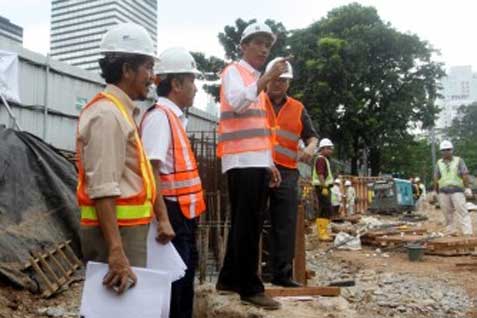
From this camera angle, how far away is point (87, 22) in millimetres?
17969

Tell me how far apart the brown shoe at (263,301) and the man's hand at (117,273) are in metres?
1.61

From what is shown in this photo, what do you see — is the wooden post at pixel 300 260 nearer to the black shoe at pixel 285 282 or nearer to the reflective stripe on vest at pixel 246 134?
the black shoe at pixel 285 282

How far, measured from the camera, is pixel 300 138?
4488mm

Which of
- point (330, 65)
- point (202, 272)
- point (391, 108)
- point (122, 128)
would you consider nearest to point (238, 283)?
point (122, 128)

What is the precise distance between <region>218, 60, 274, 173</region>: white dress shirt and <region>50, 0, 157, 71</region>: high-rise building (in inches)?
357

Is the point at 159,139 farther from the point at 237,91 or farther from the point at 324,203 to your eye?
the point at 324,203

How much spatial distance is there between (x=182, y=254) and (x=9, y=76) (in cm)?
902

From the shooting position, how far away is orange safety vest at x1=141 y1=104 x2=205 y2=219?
2.79 m

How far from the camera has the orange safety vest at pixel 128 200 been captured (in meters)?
2.17

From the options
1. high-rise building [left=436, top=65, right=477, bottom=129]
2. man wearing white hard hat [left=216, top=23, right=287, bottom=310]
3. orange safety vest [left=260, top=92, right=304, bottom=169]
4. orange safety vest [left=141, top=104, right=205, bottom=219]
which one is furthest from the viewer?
high-rise building [left=436, top=65, right=477, bottom=129]

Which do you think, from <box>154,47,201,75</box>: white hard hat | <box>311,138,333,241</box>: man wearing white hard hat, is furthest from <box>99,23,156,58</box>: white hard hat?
<box>311,138,333,241</box>: man wearing white hard hat

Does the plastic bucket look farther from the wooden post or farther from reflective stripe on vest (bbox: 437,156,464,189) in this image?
the wooden post

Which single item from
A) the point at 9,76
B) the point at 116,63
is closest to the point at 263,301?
the point at 116,63

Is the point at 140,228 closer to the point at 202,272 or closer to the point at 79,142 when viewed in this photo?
the point at 79,142
